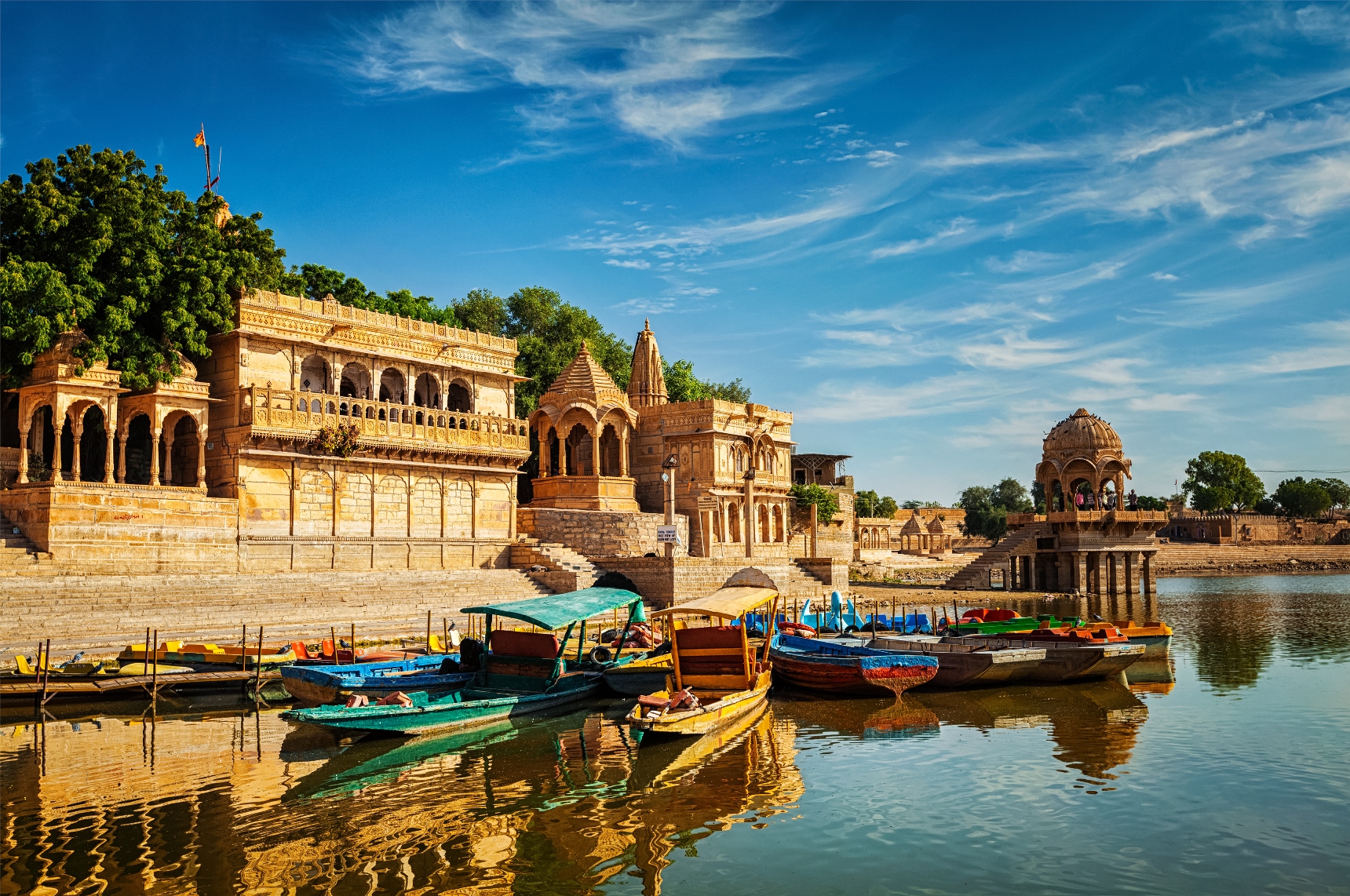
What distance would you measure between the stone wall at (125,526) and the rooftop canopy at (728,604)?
16784 mm

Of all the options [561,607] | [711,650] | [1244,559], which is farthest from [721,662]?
[1244,559]

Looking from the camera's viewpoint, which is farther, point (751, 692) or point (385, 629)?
point (385, 629)

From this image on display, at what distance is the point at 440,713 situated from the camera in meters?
19.4

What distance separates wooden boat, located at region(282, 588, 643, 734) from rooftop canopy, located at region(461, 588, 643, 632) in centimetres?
2

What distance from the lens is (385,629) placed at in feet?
100

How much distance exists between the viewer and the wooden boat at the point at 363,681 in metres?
20.5

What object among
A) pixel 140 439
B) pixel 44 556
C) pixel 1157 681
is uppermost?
pixel 140 439

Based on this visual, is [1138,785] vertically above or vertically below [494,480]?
below

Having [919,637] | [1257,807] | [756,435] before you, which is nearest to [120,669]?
[919,637]

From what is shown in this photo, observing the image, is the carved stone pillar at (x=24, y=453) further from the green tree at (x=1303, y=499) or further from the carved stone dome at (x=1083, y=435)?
the green tree at (x=1303, y=499)

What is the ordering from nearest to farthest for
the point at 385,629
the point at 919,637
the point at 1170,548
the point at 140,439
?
the point at 919,637 < the point at 385,629 < the point at 140,439 < the point at 1170,548

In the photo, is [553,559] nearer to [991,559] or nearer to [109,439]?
[109,439]

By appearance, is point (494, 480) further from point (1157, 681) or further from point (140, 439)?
point (1157, 681)

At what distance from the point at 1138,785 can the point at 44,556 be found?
2662cm
